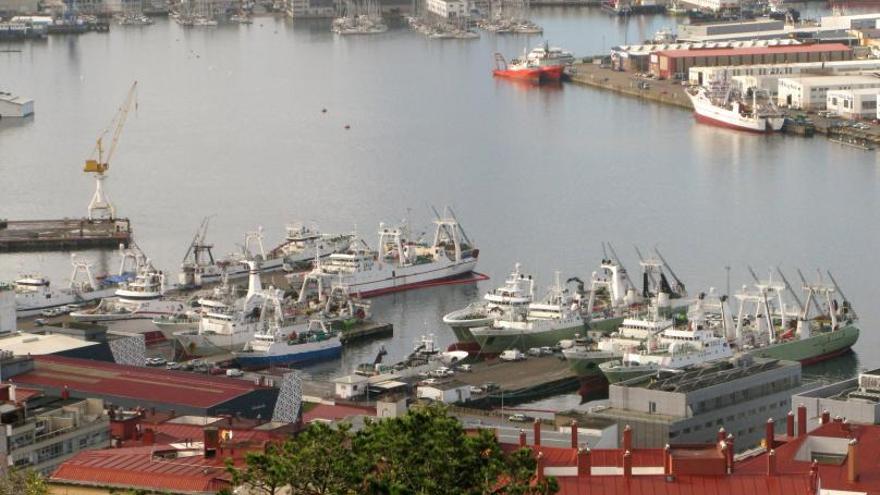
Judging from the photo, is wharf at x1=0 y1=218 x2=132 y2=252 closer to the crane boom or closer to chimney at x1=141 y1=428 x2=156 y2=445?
the crane boom

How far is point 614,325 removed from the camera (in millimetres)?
24766

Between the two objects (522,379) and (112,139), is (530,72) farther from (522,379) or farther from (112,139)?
(522,379)

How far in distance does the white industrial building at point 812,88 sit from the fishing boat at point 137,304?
19.2 metres

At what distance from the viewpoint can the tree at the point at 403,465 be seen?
10.7 metres

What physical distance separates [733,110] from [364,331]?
17.6 metres

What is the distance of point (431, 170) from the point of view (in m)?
36.8

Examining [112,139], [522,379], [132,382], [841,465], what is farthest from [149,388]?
[112,139]

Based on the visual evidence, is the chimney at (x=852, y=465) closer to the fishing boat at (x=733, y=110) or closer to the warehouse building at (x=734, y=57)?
the fishing boat at (x=733, y=110)

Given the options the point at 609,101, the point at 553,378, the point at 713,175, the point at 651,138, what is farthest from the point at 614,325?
the point at 609,101

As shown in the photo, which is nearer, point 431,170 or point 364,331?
point 364,331

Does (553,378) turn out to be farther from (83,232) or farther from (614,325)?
(83,232)

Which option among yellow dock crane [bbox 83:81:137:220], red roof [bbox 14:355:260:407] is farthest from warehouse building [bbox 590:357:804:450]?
yellow dock crane [bbox 83:81:137:220]

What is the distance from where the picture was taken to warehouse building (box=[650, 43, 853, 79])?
48281 mm

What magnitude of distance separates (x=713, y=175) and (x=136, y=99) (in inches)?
612
